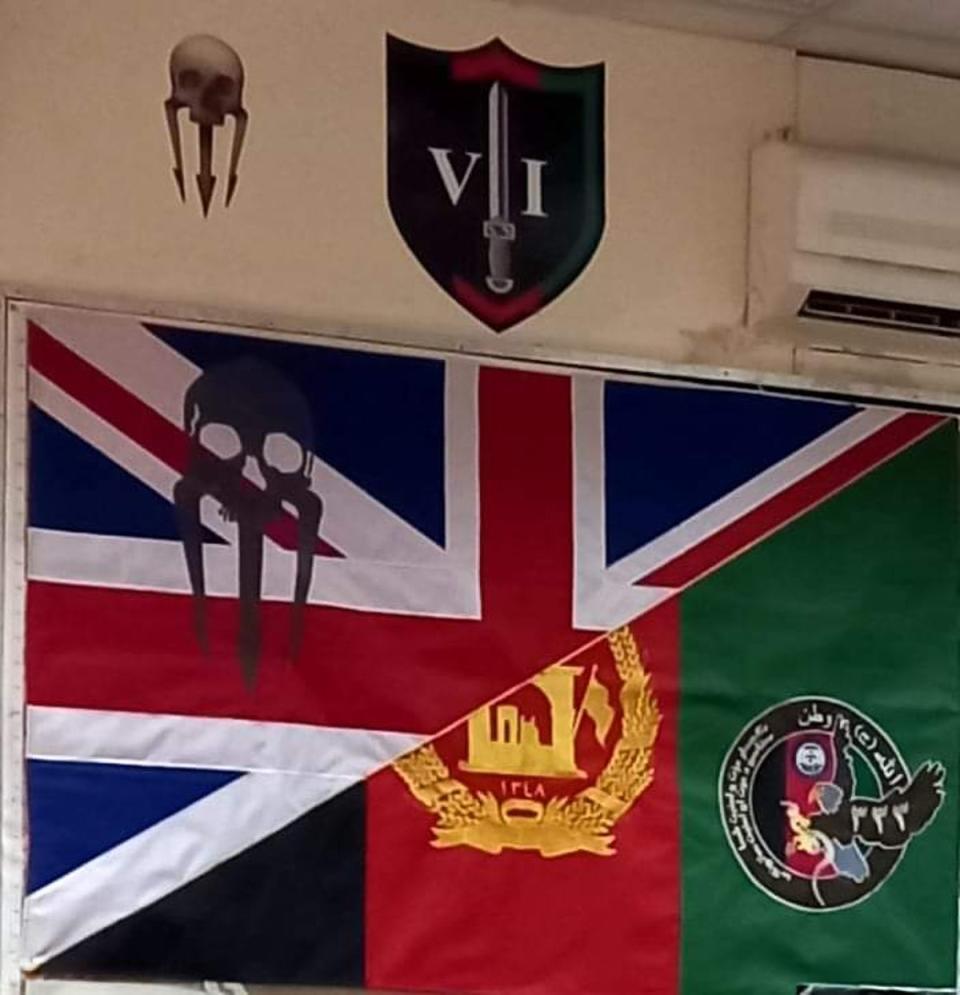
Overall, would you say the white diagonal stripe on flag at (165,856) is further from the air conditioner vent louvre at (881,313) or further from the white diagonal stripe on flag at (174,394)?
the air conditioner vent louvre at (881,313)

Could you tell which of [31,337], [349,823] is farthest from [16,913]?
[31,337]

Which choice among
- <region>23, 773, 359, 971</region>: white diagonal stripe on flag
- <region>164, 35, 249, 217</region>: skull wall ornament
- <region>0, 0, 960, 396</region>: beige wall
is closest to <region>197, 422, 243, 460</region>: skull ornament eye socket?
<region>0, 0, 960, 396</region>: beige wall

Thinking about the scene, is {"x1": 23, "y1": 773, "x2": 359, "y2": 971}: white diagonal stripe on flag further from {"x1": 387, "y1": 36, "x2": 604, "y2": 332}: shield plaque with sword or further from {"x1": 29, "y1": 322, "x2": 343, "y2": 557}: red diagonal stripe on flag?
{"x1": 387, "y1": 36, "x2": 604, "y2": 332}: shield plaque with sword

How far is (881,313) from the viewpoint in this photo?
3.45 m

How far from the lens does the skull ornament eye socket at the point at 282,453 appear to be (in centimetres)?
307

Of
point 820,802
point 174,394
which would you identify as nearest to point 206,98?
point 174,394

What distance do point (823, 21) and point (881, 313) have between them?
457 millimetres

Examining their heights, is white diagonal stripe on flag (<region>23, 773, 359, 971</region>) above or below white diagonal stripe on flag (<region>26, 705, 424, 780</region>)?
below

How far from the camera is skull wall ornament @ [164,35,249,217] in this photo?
3.08 meters

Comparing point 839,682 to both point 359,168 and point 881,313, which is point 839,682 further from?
point 359,168

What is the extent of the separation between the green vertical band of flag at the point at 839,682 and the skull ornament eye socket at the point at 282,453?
2.07 feet

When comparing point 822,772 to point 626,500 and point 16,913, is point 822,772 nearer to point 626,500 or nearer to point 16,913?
point 626,500

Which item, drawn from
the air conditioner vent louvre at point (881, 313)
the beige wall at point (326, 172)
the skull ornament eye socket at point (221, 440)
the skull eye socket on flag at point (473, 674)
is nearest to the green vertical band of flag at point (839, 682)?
the skull eye socket on flag at point (473, 674)

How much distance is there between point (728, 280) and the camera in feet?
A: 11.2
